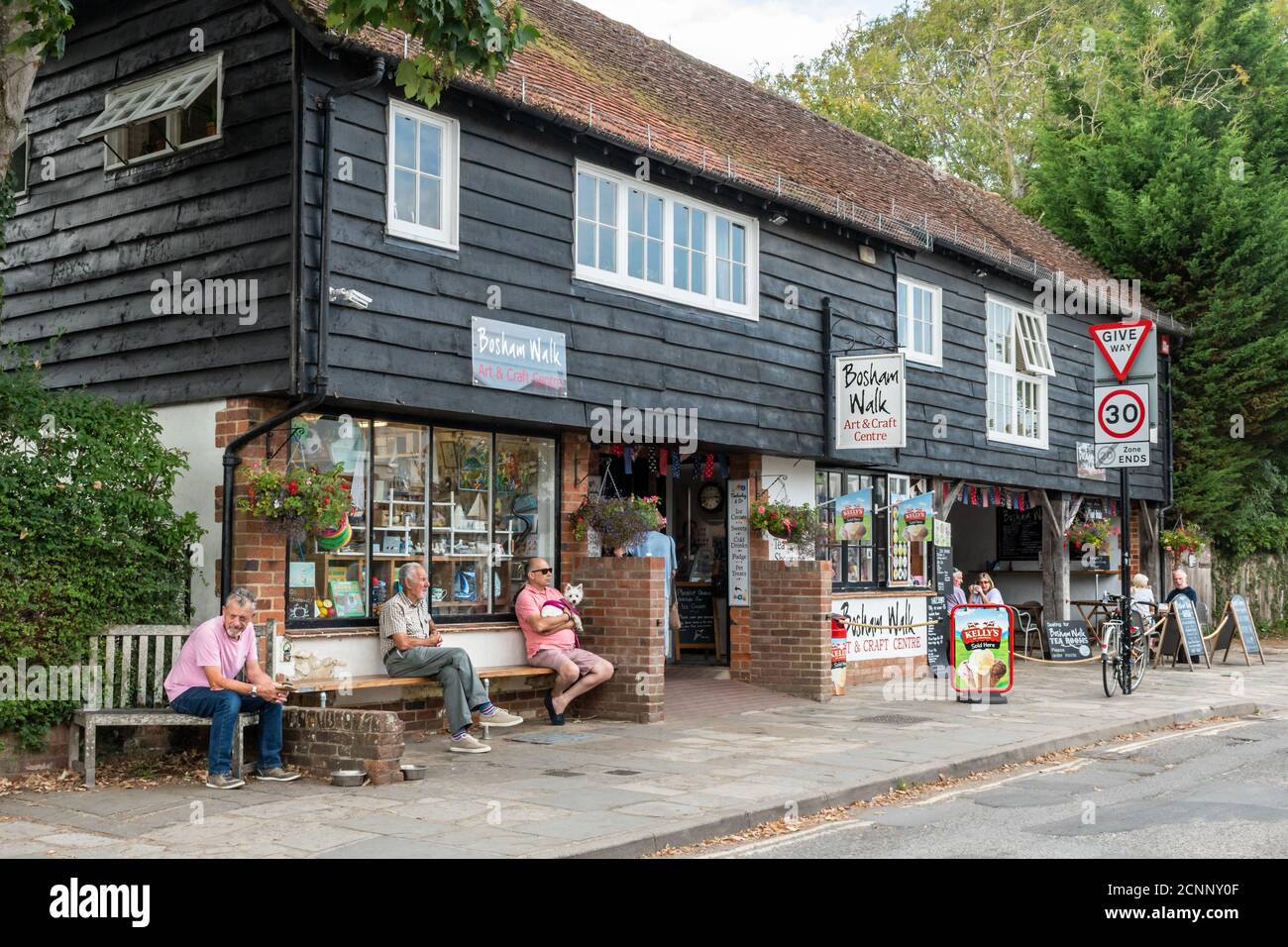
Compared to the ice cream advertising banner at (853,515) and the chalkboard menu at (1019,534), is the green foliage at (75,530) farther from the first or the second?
the chalkboard menu at (1019,534)

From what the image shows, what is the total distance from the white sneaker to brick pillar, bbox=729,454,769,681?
18.0 ft

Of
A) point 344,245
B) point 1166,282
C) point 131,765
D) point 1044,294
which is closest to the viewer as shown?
point 131,765

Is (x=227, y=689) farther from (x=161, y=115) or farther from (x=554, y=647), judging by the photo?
(x=161, y=115)

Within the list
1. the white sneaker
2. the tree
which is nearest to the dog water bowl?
the white sneaker

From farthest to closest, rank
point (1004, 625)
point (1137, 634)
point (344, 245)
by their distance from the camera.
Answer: point (1137, 634), point (1004, 625), point (344, 245)

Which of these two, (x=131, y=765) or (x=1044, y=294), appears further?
(x=1044, y=294)

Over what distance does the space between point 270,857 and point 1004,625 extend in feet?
33.5

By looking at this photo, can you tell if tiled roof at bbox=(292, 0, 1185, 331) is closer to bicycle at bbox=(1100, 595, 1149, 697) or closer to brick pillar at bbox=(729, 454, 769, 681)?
brick pillar at bbox=(729, 454, 769, 681)

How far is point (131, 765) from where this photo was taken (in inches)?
363

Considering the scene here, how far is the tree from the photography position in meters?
38.1

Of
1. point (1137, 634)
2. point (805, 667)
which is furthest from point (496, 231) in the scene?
point (1137, 634)

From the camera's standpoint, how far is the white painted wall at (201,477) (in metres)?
10.2

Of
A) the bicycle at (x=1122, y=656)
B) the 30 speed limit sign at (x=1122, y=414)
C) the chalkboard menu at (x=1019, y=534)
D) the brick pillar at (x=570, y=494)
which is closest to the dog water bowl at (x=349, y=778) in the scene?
the brick pillar at (x=570, y=494)

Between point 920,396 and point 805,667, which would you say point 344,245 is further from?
point 920,396
